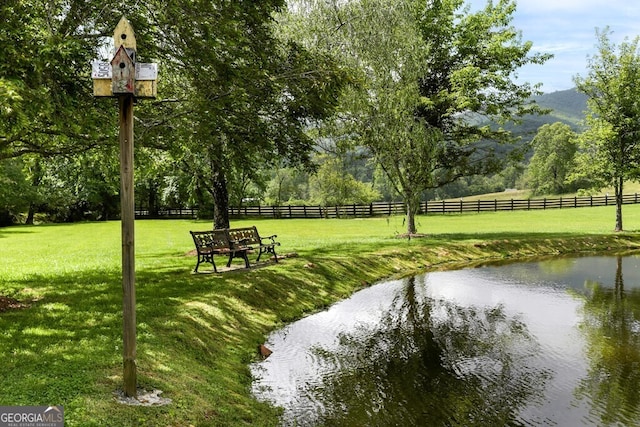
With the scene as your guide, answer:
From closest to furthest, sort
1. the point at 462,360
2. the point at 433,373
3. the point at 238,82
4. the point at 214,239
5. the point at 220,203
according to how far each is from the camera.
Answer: the point at 433,373 < the point at 462,360 < the point at 238,82 < the point at 214,239 < the point at 220,203

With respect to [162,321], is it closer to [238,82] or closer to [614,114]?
[238,82]

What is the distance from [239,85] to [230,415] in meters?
7.56

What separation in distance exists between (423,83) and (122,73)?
23.9 metres

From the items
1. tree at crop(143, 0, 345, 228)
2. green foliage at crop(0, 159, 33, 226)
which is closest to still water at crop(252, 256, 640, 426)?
tree at crop(143, 0, 345, 228)

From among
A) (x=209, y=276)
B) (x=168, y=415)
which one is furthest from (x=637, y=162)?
(x=168, y=415)

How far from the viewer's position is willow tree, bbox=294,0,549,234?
2006 centimetres

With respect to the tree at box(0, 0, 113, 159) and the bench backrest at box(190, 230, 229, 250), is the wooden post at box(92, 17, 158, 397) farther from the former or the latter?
the bench backrest at box(190, 230, 229, 250)

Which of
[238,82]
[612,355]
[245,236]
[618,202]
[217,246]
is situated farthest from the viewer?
[618,202]

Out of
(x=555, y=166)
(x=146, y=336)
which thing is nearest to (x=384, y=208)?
(x=146, y=336)

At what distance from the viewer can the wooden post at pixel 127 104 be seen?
587cm

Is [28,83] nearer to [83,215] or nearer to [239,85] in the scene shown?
[239,85]

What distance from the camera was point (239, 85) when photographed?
11.4 metres

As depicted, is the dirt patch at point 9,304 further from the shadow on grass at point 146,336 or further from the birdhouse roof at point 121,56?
the birdhouse roof at point 121,56

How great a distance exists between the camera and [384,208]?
169 feet
